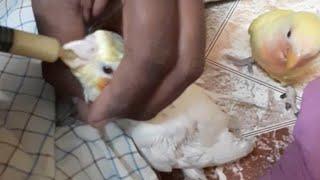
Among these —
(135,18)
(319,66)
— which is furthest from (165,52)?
(319,66)

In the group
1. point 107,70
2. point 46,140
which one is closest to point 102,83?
point 107,70

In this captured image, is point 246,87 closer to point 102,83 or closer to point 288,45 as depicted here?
point 288,45

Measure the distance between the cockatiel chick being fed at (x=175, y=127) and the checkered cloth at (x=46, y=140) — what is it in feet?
0.08

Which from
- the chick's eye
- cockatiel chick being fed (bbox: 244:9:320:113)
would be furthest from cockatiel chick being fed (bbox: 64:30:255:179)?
cockatiel chick being fed (bbox: 244:9:320:113)

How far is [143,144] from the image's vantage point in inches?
27.6

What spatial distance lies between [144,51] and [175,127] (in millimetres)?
198

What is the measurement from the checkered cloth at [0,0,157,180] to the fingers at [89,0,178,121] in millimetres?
123

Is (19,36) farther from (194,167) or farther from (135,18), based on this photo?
(194,167)

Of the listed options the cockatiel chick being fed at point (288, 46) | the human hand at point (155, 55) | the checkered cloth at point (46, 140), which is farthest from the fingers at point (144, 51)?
the cockatiel chick being fed at point (288, 46)

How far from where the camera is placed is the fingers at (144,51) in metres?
0.51

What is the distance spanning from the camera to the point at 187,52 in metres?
0.54

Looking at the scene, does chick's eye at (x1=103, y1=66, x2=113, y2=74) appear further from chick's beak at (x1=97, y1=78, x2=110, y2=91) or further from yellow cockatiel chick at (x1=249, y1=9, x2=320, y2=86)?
yellow cockatiel chick at (x1=249, y1=9, x2=320, y2=86)

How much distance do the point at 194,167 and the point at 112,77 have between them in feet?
0.75

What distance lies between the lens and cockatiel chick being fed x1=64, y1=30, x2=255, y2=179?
594 mm
